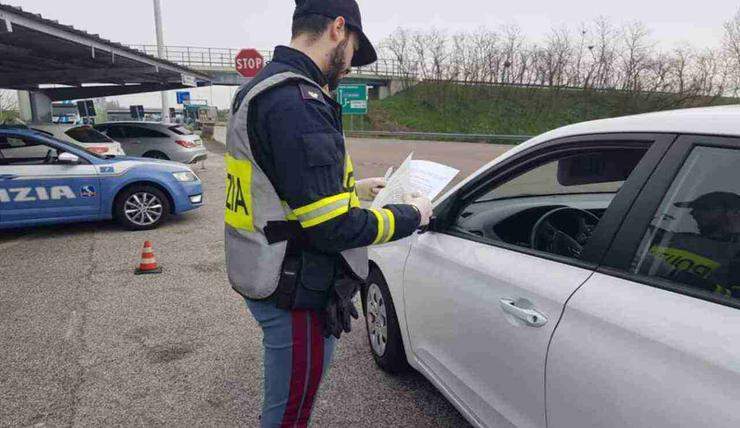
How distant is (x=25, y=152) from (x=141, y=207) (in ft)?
5.16

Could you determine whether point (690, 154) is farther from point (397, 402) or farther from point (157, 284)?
point (157, 284)

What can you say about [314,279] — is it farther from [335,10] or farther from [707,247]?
[707,247]

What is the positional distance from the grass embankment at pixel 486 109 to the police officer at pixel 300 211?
37.4 m

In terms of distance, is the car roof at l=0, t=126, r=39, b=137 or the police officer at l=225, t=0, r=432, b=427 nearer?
the police officer at l=225, t=0, r=432, b=427

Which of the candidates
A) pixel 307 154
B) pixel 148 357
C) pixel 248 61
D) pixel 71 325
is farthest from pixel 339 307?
pixel 248 61

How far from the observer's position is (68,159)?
21.6 ft

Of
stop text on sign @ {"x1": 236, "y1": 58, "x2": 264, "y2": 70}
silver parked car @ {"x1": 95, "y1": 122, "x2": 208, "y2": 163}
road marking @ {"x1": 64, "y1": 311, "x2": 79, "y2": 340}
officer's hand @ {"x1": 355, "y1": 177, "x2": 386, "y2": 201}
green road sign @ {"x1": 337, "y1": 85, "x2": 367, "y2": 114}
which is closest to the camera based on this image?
officer's hand @ {"x1": 355, "y1": 177, "x2": 386, "y2": 201}

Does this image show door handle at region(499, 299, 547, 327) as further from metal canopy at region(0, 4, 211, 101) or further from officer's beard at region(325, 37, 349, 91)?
metal canopy at region(0, 4, 211, 101)

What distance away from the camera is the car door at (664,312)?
1225mm

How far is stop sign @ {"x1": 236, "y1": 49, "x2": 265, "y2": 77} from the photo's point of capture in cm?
934

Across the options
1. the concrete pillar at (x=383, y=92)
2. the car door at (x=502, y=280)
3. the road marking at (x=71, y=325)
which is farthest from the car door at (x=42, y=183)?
the concrete pillar at (x=383, y=92)

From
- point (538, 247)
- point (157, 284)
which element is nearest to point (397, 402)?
point (538, 247)

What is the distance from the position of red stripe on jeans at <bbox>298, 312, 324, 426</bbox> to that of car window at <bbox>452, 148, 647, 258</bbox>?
891mm

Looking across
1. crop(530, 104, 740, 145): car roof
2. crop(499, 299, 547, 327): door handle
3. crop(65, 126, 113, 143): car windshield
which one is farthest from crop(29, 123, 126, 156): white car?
crop(530, 104, 740, 145): car roof
